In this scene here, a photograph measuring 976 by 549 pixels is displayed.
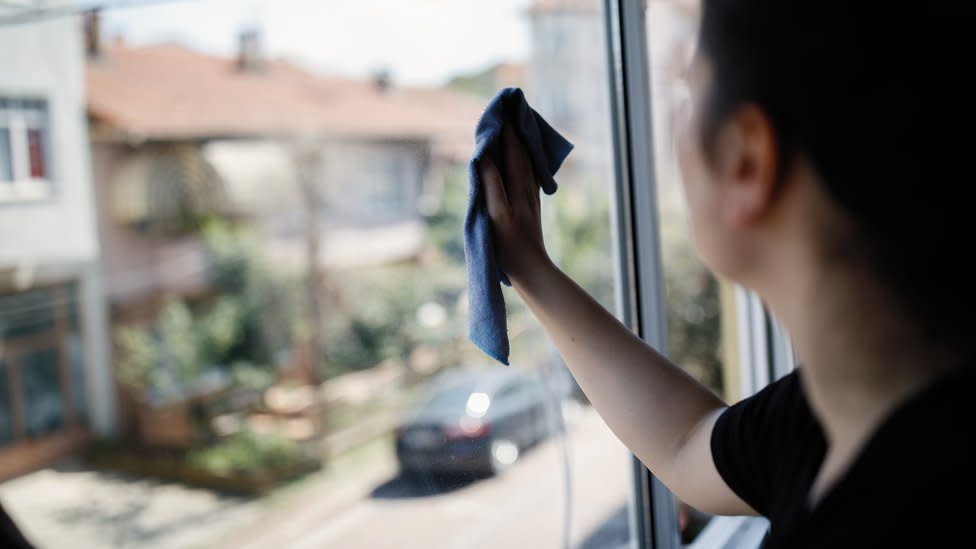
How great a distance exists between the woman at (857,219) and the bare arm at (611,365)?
151 mm

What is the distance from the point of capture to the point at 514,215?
1.87ft

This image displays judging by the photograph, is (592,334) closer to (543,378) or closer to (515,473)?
(515,473)

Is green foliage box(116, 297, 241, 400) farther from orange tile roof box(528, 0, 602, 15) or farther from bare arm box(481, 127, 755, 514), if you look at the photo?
bare arm box(481, 127, 755, 514)

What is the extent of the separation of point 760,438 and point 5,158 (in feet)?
16.0

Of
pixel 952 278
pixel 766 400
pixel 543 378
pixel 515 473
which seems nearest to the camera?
pixel 952 278

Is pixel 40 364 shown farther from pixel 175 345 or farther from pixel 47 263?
pixel 47 263

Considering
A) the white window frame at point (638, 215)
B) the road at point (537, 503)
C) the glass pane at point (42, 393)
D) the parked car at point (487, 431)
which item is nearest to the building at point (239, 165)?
the glass pane at point (42, 393)

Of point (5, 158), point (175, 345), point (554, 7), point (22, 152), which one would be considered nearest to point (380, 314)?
point (175, 345)

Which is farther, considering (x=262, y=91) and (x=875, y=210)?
(x=262, y=91)

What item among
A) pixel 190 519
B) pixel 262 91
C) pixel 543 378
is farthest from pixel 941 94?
pixel 262 91

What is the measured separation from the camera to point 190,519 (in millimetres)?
6078

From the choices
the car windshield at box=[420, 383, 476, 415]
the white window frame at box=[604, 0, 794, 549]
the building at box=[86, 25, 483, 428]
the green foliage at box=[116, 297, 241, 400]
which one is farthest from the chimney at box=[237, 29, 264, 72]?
the white window frame at box=[604, 0, 794, 549]

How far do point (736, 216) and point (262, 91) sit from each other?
23.8ft

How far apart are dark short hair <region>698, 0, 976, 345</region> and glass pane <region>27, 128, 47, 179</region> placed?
5.27m
